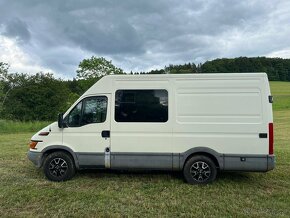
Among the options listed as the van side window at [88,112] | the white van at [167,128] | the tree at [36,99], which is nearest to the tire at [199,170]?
the white van at [167,128]

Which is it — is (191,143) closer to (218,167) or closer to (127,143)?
(218,167)

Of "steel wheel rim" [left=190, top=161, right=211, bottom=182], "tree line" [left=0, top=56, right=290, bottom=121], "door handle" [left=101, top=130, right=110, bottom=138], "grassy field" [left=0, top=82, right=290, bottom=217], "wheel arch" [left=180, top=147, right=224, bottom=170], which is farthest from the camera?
"tree line" [left=0, top=56, right=290, bottom=121]

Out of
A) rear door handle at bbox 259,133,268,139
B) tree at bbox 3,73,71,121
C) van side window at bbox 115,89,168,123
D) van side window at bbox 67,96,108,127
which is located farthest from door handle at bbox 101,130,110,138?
tree at bbox 3,73,71,121

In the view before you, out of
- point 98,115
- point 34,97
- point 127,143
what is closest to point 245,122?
point 127,143

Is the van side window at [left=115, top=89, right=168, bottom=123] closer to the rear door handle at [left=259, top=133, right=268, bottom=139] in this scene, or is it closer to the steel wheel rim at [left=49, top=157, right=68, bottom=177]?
the steel wheel rim at [left=49, top=157, right=68, bottom=177]

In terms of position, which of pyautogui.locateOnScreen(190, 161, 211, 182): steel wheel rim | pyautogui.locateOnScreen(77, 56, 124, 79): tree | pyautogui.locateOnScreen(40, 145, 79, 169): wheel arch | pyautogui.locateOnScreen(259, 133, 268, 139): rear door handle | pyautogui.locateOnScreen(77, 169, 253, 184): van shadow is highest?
pyautogui.locateOnScreen(77, 56, 124, 79): tree

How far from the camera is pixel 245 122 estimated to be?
6465 millimetres

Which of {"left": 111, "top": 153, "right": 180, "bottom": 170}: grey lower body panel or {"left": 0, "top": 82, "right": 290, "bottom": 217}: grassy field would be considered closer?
{"left": 0, "top": 82, "right": 290, "bottom": 217}: grassy field

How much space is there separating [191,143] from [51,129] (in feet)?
10.8

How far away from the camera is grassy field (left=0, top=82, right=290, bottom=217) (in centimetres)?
510

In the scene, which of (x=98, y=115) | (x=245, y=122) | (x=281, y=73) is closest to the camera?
(x=245, y=122)

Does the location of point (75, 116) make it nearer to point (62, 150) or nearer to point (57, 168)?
point (62, 150)

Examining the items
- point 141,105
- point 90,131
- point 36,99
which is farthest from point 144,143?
point 36,99

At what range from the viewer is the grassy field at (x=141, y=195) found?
510 cm
